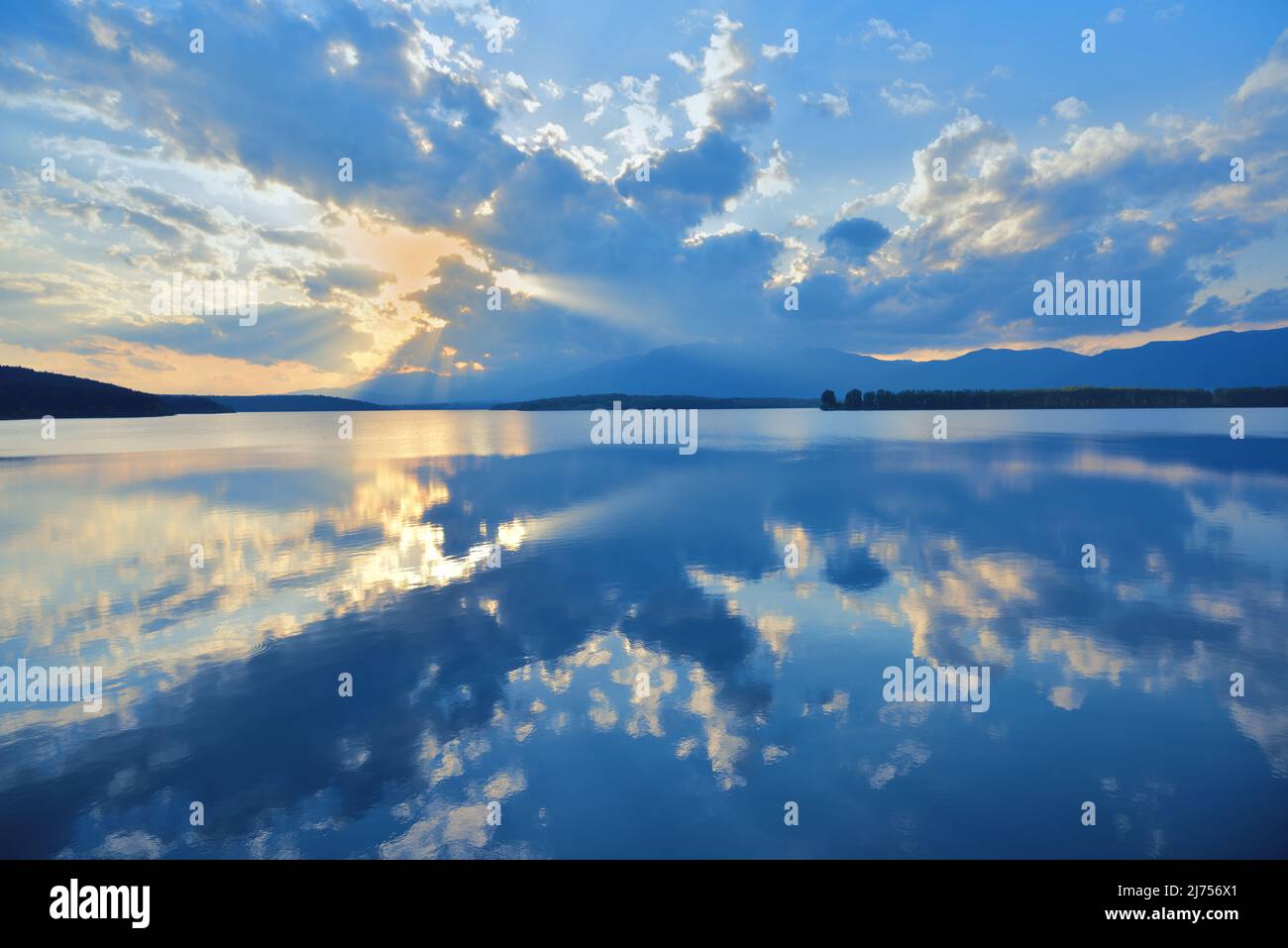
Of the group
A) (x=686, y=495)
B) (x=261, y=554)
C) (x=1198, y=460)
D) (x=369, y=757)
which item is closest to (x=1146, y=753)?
(x=369, y=757)

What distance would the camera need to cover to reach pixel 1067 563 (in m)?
23.7

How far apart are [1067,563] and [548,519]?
24179 mm

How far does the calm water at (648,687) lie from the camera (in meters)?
9.06

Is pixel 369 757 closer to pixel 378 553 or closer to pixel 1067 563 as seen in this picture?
pixel 378 553

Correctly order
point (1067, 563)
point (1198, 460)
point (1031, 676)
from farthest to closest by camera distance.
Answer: point (1198, 460), point (1067, 563), point (1031, 676)

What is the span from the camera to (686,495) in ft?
140

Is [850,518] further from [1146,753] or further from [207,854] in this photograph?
[207,854]

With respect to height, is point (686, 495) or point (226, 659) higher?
point (686, 495)

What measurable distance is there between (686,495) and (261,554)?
84.5ft

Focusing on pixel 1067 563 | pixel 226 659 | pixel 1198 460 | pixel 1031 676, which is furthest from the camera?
→ pixel 1198 460

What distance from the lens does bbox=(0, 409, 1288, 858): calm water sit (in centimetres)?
906

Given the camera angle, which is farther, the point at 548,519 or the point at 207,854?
the point at 548,519

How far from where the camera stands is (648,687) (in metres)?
13.8
